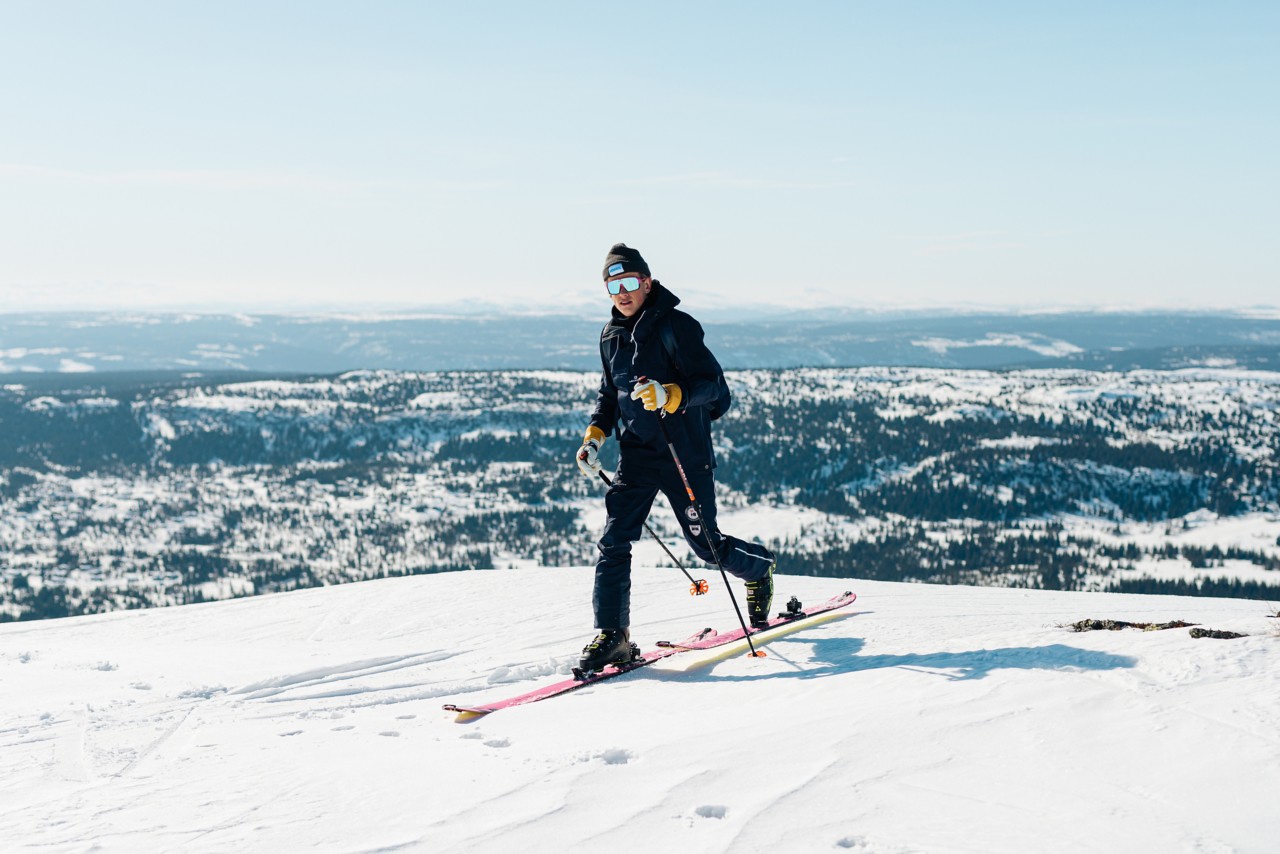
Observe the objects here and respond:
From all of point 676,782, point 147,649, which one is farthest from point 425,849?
point 147,649

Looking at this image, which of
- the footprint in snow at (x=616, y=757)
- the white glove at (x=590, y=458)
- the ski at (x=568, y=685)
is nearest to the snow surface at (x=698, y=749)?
the footprint in snow at (x=616, y=757)

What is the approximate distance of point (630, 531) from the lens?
318 inches

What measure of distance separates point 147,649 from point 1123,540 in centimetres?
19644

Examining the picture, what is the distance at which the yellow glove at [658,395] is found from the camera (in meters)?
7.35

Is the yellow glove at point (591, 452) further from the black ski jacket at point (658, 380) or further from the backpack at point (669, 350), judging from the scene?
the backpack at point (669, 350)

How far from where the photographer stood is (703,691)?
6742 millimetres

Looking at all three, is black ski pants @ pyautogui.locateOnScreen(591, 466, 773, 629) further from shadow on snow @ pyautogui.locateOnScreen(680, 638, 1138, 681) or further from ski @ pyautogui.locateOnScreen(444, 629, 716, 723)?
shadow on snow @ pyautogui.locateOnScreen(680, 638, 1138, 681)

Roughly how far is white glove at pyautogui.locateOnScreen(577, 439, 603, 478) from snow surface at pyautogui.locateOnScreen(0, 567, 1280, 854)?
1770 millimetres

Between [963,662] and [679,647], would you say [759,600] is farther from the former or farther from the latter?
[963,662]

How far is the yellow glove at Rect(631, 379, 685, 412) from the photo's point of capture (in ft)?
24.1

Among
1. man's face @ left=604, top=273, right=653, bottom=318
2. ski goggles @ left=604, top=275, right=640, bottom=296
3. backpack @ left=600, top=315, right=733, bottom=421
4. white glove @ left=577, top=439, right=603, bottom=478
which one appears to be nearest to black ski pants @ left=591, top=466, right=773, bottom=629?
white glove @ left=577, top=439, right=603, bottom=478

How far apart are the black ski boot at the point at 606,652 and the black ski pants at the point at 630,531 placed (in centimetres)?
8

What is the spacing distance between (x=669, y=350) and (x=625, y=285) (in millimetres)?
653

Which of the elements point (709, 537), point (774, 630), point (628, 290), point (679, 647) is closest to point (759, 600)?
point (774, 630)
